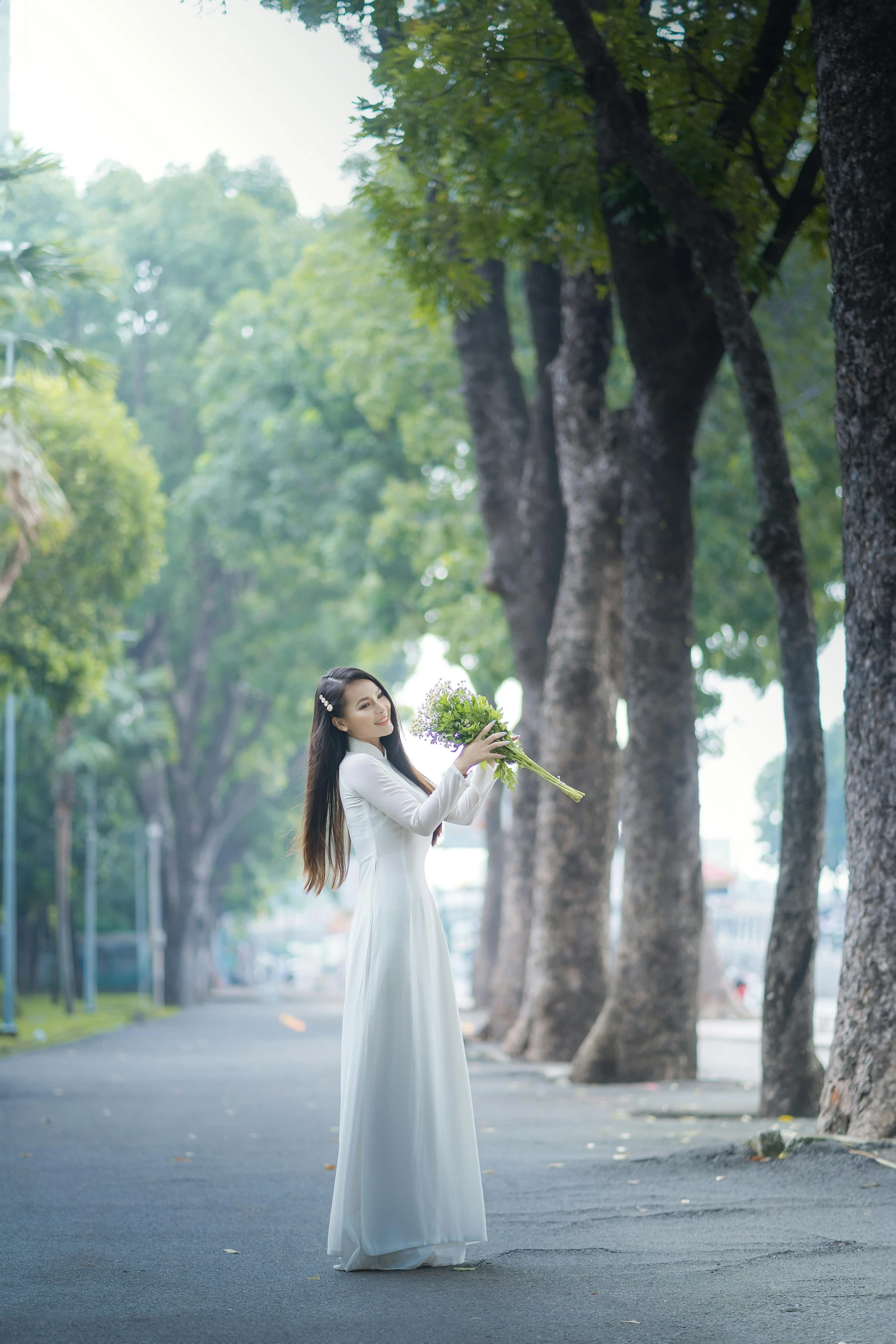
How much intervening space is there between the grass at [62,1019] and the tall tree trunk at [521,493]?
22.2 feet

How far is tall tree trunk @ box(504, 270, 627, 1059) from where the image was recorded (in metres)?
15.5

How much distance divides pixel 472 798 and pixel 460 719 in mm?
335

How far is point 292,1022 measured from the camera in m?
33.7

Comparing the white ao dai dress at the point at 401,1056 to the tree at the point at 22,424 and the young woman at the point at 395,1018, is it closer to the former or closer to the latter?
the young woman at the point at 395,1018

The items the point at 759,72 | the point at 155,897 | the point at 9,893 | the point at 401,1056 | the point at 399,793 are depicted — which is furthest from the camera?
the point at 155,897

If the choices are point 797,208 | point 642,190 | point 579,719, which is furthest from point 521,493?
point 797,208

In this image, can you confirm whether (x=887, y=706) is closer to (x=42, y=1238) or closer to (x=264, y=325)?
(x=42, y=1238)

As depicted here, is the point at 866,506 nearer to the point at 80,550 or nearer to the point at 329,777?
the point at 329,777

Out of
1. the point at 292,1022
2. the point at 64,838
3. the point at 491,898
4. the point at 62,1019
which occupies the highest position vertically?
the point at 64,838

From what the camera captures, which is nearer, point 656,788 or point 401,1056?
point 401,1056

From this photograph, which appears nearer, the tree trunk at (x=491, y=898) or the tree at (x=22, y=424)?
the tree at (x=22, y=424)

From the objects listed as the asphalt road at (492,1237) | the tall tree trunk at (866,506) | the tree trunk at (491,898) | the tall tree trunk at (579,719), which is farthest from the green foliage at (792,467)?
the tall tree trunk at (866,506)

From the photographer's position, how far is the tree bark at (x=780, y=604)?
9867mm

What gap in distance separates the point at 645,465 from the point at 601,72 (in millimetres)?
3985
